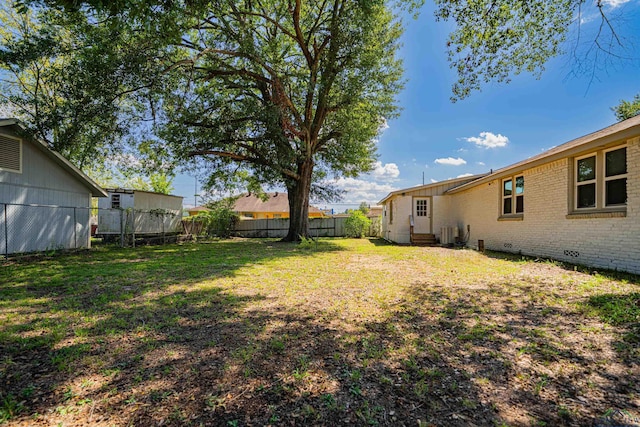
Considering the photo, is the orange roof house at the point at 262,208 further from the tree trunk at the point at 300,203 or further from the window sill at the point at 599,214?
the window sill at the point at 599,214

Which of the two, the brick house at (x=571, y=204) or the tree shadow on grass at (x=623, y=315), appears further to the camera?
the brick house at (x=571, y=204)

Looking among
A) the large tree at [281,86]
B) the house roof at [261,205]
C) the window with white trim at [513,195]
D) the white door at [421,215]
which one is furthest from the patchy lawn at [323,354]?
the house roof at [261,205]

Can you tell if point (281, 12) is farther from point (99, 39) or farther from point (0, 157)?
point (0, 157)

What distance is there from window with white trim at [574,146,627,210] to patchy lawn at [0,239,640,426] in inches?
90.3

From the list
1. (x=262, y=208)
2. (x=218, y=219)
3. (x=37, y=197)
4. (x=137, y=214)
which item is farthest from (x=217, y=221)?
(x=262, y=208)

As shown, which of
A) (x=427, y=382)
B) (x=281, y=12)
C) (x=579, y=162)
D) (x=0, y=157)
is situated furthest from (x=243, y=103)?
(x=427, y=382)

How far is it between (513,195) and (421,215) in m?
4.85

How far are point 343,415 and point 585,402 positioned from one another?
172cm

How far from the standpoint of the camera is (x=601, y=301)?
408cm

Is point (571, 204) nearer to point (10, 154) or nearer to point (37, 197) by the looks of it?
point (37, 197)

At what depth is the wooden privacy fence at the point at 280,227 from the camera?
69.9 ft

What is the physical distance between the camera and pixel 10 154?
360 inches

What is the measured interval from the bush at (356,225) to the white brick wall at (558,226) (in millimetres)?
7932

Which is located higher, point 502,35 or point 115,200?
point 502,35
